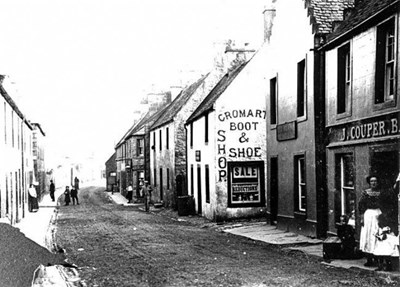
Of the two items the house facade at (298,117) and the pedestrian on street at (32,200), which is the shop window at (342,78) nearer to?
the house facade at (298,117)

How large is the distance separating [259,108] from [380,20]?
43.2 ft

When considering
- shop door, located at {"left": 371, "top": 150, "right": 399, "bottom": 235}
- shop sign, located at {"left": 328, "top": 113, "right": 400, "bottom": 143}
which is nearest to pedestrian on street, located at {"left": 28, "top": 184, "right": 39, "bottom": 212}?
shop sign, located at {"left": 328, "top": 113, "right": 400, "bottom": 143}

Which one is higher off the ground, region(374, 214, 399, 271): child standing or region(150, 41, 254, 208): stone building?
region(150, 41, 254, 208): stone building

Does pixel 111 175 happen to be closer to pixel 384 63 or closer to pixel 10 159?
pixel 10 159

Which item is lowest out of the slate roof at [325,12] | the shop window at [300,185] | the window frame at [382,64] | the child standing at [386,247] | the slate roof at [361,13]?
the child standing at [386,247]

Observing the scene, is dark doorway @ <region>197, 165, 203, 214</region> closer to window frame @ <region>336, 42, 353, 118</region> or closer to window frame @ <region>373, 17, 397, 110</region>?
window frame @ <region>336, 42, 353, 118</region>

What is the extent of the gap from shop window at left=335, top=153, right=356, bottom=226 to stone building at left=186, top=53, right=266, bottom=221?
9.97 m

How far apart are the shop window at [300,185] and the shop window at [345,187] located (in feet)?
8.62

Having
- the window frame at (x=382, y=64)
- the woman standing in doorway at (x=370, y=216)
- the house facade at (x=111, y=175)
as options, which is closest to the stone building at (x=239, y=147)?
the window frame at (x=382, y=64)

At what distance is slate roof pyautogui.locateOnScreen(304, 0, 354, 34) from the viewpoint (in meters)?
16.7

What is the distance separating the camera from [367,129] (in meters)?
13.4

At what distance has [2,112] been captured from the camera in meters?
21.6

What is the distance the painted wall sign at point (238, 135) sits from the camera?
83.3 ft

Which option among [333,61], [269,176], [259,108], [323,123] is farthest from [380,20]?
[259,108]
